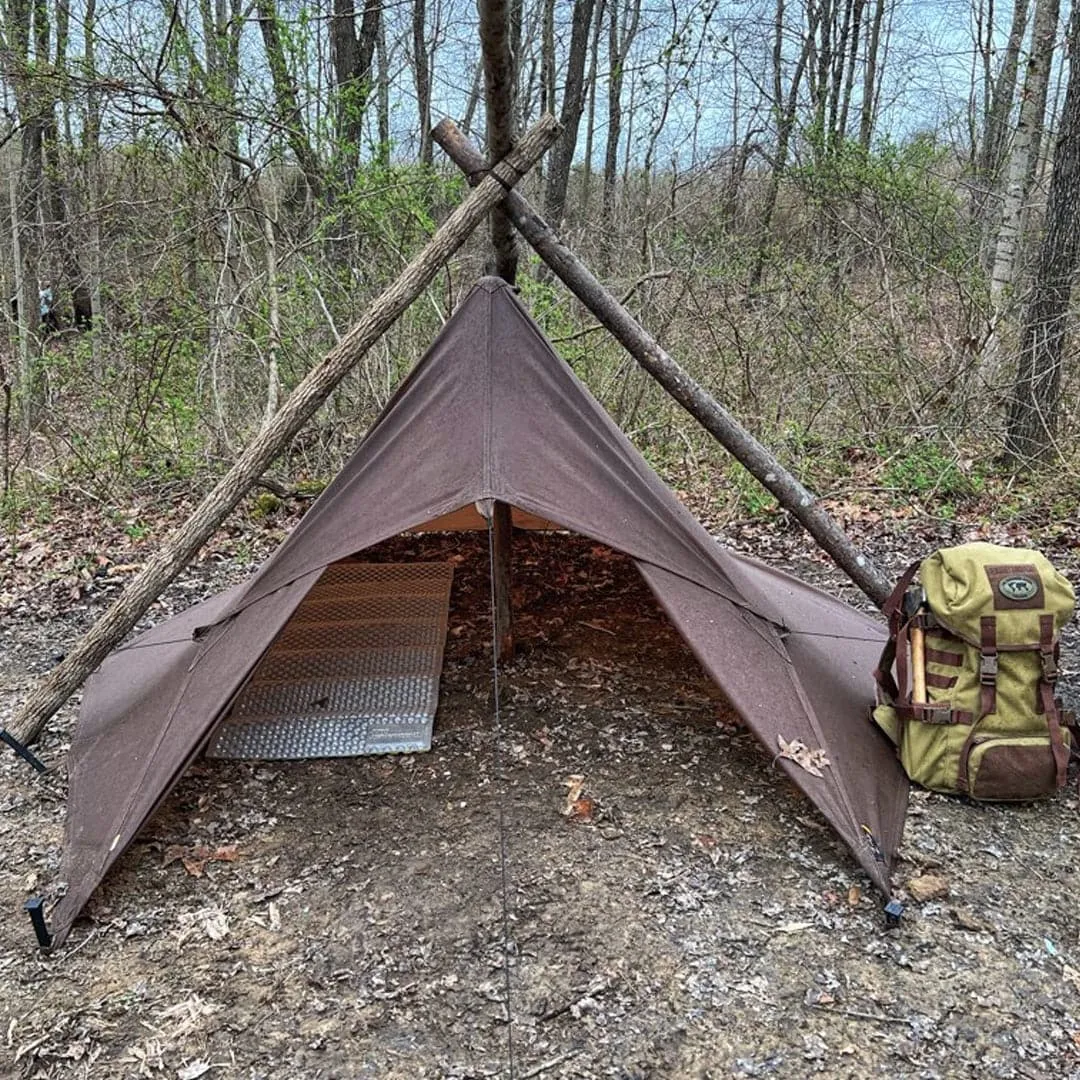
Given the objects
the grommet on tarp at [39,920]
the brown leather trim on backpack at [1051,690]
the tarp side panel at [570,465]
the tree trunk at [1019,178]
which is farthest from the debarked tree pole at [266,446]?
the tree trunk at [1019,178]

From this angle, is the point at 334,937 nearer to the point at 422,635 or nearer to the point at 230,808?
the point at 230,808

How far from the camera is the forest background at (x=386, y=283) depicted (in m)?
6.24

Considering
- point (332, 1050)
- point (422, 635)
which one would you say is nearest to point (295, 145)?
point (422, 635)

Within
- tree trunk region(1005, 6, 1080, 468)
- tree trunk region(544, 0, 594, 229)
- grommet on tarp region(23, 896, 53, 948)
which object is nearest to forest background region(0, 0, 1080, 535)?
tree trunk region(1005, 6, 1080, 468)

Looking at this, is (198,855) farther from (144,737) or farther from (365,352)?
(365,352)

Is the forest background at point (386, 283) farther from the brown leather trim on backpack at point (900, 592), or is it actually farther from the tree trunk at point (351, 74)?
the brown leather trim on backpack at point (900, 592)

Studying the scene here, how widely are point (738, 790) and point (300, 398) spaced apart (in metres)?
2.20

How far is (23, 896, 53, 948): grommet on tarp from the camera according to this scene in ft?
7.97

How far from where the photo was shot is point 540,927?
2.50m

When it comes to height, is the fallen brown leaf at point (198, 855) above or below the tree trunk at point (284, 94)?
below

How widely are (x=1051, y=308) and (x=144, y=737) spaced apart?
632cm

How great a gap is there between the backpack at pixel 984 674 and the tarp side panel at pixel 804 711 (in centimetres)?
18

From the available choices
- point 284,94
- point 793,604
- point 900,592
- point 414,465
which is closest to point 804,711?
point 900,592

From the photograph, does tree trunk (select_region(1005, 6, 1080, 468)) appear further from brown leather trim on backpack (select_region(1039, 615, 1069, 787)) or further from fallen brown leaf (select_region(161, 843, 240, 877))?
fallen brown leaf (select_region(161, 843, 240, 877))
